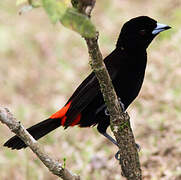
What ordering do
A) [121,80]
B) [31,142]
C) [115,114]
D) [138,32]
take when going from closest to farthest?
[31,142] < [115,114] < [121,80] < [138,32]

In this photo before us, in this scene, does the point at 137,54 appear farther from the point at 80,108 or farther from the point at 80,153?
the point at 80,153

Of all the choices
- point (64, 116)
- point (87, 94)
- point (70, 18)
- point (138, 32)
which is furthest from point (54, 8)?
point (64, 116)

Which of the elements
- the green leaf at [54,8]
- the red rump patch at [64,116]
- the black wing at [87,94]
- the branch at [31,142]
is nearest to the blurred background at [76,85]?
the red rump patch at [64,116]

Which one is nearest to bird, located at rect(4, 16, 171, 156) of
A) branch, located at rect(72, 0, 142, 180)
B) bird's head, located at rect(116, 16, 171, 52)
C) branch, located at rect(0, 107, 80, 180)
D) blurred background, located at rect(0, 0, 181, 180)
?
bird's head, located at rect(116, 16, 171, 52)

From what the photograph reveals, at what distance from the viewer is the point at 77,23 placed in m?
1.85

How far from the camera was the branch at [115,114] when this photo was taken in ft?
7.62

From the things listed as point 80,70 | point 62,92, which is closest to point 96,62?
point 62,92

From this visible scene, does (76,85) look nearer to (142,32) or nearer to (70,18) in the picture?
(142,32)

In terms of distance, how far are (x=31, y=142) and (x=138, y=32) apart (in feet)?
4.81

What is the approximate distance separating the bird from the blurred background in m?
1.22

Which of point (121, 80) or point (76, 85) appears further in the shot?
point (76, 85)

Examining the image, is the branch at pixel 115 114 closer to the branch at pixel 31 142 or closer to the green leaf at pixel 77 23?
the green leaf at pixel 77 23

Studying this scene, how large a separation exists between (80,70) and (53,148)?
2.07m

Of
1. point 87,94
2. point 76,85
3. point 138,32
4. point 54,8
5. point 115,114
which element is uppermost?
point 76,85
